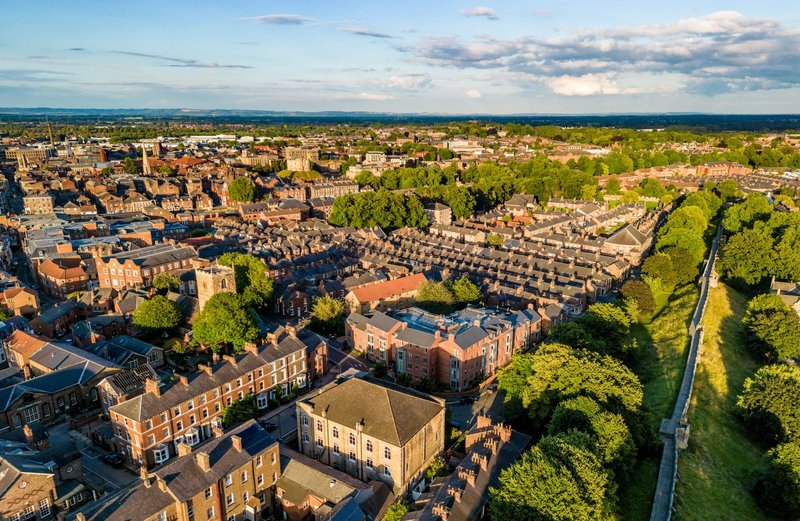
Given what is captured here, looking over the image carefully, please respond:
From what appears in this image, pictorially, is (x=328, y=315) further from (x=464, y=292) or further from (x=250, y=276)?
(x=464, y=292)

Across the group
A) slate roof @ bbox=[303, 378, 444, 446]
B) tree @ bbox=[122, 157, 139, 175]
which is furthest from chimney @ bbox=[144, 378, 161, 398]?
tree @ bbox=[122, 157, 139, 175]

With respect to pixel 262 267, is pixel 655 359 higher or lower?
lower

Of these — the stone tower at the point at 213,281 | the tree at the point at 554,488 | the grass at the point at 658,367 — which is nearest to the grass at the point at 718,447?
the grass at the point at 658,367

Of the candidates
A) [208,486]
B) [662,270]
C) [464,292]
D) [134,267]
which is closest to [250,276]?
[134,267]

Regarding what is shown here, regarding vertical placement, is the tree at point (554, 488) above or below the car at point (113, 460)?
above

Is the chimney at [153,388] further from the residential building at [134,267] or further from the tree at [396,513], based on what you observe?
the residential building at [134,267]

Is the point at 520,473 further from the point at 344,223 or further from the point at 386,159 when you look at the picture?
the point at 386,159

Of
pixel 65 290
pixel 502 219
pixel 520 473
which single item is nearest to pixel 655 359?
pixel 520 473
